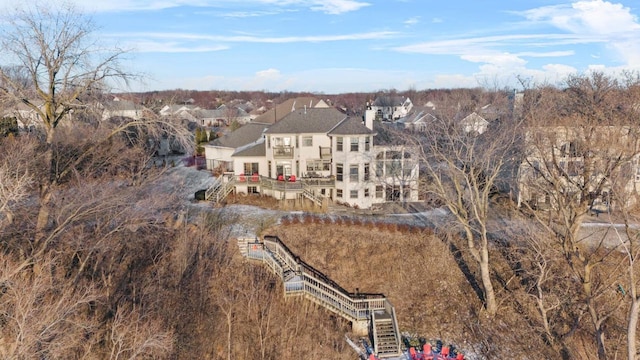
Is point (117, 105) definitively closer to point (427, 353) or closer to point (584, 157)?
point (427, 353)

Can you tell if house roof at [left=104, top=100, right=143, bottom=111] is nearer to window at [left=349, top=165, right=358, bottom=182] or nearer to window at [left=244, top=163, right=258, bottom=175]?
window at [left=244, top=163, right=258, bottom=175]

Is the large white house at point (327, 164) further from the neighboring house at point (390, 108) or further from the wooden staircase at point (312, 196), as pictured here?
the neighboring house at point (390, 108)

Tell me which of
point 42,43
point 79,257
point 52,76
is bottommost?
point 79,257

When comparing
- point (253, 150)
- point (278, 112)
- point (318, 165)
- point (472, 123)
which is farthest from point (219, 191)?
point (472, 123)

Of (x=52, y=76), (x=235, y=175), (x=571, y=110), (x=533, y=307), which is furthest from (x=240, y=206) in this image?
(x=571, y=110)

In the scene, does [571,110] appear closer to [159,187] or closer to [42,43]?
[42,43]

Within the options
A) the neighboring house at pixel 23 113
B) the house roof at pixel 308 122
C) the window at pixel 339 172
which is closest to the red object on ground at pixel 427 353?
the window at pixel 339 172
